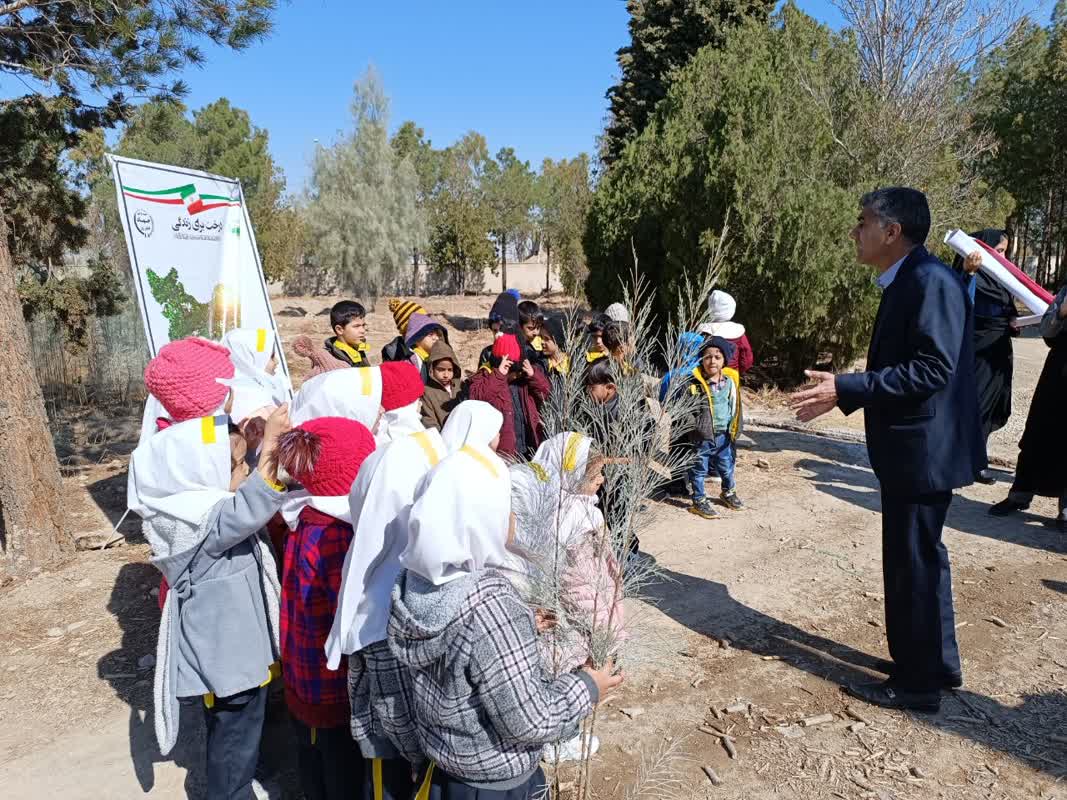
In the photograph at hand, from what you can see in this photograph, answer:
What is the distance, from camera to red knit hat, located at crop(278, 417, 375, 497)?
1.90m

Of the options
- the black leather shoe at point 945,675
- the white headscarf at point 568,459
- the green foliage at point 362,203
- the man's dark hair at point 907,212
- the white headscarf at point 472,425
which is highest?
the green foliage at point 362,203

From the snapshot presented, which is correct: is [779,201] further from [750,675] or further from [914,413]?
[750,675]

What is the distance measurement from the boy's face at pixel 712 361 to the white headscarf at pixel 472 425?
3410 millimetres

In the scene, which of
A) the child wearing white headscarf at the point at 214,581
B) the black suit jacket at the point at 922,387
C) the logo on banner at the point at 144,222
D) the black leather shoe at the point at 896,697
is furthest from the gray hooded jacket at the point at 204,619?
the logo on banner at the point at 144,222

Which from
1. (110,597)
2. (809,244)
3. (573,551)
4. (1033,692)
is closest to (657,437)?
(573,551)

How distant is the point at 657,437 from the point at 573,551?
40 cm

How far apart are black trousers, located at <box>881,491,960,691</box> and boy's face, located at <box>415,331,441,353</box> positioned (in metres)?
2.97

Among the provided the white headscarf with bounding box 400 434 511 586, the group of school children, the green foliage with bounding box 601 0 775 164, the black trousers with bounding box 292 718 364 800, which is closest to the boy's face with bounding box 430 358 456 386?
the group of school children

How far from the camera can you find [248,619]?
2.29 m

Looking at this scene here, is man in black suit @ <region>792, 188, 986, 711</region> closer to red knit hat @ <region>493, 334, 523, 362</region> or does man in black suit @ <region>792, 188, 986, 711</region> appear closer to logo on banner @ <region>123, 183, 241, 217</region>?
red knit hat @ <region>493, 334, 523, 362</region>

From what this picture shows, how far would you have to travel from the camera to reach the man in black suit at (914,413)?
261cm

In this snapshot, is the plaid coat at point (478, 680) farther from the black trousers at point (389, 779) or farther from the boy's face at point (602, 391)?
the boy's face at point (602, 391)

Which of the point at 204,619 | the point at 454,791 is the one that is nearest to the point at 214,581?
the point at 204,619

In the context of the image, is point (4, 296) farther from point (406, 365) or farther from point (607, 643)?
point (607, 643)
